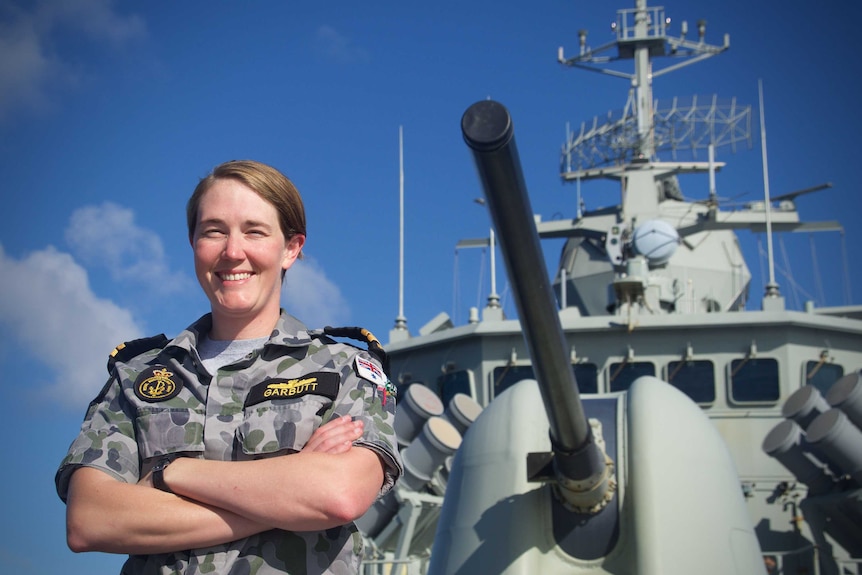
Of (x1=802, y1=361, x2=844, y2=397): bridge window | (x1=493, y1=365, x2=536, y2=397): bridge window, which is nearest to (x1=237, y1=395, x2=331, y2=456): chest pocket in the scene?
(x1=493, y1=365, x2=536, y2=397): bridge window

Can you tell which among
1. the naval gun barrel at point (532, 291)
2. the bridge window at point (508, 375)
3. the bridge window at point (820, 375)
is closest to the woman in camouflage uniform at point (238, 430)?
the naval gun barrel at point (532, 291)

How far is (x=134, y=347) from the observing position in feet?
6.42

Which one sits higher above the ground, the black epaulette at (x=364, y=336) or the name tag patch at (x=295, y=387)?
the black epaulette at (x=364, y=336)

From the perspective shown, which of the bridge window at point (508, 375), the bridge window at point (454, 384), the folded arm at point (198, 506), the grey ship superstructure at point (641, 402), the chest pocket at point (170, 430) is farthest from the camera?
the bridge window at point (454, 384)

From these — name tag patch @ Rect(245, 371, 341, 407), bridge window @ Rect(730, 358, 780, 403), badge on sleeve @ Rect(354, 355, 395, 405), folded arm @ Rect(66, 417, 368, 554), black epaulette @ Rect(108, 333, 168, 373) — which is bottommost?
folded arm @ Rect(66, 417, 368, 554)

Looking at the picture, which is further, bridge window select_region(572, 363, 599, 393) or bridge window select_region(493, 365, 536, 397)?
bridge window select_region(493, 365, 536, 397)

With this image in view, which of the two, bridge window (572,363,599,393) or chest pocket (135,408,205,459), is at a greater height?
bridge window (572,363,599,393)

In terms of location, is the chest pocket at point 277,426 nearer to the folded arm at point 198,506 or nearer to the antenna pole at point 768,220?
the folded arm at point 198,506

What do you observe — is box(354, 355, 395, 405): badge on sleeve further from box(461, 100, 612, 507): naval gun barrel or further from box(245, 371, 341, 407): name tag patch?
box(461, 100, 612, 507): naval gun barrel

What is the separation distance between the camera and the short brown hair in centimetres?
182

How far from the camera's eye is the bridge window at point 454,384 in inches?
416

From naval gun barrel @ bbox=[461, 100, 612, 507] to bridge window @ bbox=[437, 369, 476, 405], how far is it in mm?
5916

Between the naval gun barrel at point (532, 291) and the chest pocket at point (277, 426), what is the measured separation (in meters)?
1.06

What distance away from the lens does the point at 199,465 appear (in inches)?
64.7
